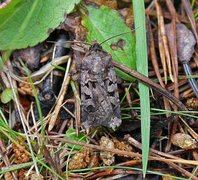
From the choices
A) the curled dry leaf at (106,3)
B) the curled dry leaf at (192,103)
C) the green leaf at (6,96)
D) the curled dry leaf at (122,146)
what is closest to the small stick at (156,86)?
the curled dry leaf at (192,103)

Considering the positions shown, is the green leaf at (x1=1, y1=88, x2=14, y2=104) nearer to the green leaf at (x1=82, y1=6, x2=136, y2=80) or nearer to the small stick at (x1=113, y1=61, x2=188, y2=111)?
the green leaf at (x1=82, y1=6, x2=136, y2=80)

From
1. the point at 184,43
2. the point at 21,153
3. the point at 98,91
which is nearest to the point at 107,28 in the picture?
the point at 98,91

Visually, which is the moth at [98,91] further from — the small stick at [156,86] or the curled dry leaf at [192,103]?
the curled dry leaf at [192,103]

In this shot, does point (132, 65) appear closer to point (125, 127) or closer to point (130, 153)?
point (125, 127)

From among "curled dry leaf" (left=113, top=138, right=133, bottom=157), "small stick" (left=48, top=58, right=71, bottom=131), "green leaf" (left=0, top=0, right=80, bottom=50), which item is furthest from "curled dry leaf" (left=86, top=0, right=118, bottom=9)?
"curled dry leaf" (left=113, top=138, right=133, bottom=157)

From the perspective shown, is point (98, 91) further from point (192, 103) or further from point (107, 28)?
point (192, 103)

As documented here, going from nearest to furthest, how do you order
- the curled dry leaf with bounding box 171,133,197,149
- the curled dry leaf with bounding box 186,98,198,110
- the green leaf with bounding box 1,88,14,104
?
1. the curled dry leaf with bounding box 171,133,197,149
2. the curled dry leaf with bounding box 186,98,198,110
3. the green leaf with bounding box 1,88,14,104
